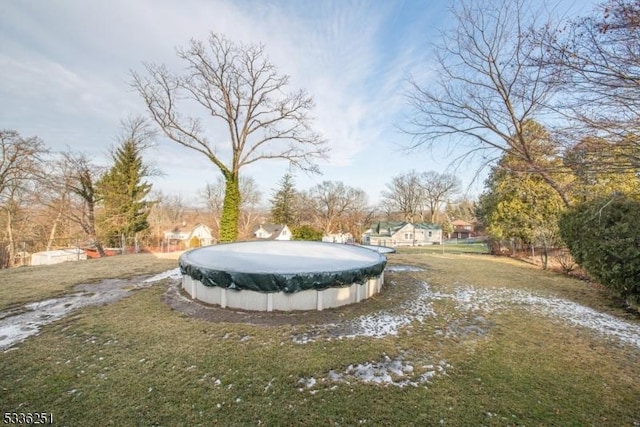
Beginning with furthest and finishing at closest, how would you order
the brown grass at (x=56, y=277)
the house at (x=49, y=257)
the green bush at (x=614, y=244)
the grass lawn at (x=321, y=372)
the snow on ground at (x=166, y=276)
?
the house at (x=49, y=257) < the snow on ground at (x=166, y=276) < the brown grass at (x=56, y=277) < the green bush at (x=614, y=244) < the grass lawn at (x=321, y=372)

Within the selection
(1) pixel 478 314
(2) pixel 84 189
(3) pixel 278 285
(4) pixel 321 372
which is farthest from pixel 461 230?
(4) pixel 321 372

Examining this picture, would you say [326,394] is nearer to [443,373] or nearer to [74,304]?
[443,373]

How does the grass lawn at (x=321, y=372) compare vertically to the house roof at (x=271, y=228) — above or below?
below

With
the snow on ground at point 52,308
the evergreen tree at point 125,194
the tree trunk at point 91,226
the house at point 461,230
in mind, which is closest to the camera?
the snow on ground at point 52,308

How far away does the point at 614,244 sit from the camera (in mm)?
4672

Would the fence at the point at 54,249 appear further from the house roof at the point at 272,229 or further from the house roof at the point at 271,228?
the house roof at the point at 271,228

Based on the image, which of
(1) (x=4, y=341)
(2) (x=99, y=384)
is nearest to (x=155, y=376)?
(2) (x=99, y=384)

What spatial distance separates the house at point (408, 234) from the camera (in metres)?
34.9

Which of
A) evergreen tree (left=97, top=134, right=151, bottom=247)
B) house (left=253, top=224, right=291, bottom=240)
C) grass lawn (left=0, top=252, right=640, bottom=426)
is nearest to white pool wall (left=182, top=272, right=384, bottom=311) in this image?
grass lawn (left=0, top=252, right=640, bottom=426)

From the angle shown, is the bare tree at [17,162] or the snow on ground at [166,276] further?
the bare tree at [17,162]

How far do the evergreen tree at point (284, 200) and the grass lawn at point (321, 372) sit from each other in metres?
27.2

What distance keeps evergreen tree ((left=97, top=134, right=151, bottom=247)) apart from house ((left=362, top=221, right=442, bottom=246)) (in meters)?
26.4

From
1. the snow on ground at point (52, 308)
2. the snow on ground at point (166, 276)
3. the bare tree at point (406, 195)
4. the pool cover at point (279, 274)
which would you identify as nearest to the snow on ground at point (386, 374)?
the pool cover at point (279, 274)

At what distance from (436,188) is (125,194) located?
123 ft
